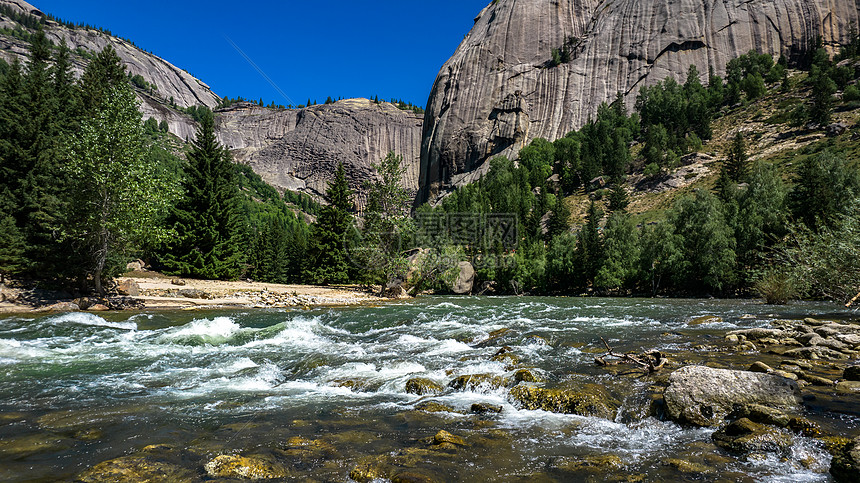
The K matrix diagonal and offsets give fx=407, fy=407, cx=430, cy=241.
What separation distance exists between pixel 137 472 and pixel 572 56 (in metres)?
146

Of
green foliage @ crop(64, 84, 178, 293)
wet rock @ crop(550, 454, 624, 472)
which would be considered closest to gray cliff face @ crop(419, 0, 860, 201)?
green foliage @ crop(64, 84, 178, 293)

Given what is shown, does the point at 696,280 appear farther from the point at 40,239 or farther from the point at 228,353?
the point at 40,239

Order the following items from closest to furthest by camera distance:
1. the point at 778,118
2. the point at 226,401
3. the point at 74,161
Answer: the point at 226,401 → the point at 74,161 → the point at 778,118

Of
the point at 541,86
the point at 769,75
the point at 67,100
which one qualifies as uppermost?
the point at 541,86

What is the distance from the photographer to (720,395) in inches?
266

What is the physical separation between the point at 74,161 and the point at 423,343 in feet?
64.5

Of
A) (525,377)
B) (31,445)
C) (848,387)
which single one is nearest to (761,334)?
(848,387)

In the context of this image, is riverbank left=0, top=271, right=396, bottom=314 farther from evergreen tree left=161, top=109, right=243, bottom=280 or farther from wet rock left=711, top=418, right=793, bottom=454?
wet rock left=711, top=418, right=793, bottom=454

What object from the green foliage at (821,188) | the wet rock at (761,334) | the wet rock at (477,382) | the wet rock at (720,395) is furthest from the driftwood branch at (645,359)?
the green foliage at (821,188)

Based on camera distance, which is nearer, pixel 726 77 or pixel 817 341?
pixel 817 341

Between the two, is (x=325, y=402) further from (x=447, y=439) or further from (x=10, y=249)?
(x=10, y=249)

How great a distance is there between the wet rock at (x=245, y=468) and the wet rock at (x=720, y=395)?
6.20 meters

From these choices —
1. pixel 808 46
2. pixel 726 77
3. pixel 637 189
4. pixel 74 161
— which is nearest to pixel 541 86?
pixel 726 77

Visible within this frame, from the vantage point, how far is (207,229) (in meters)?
35.3
